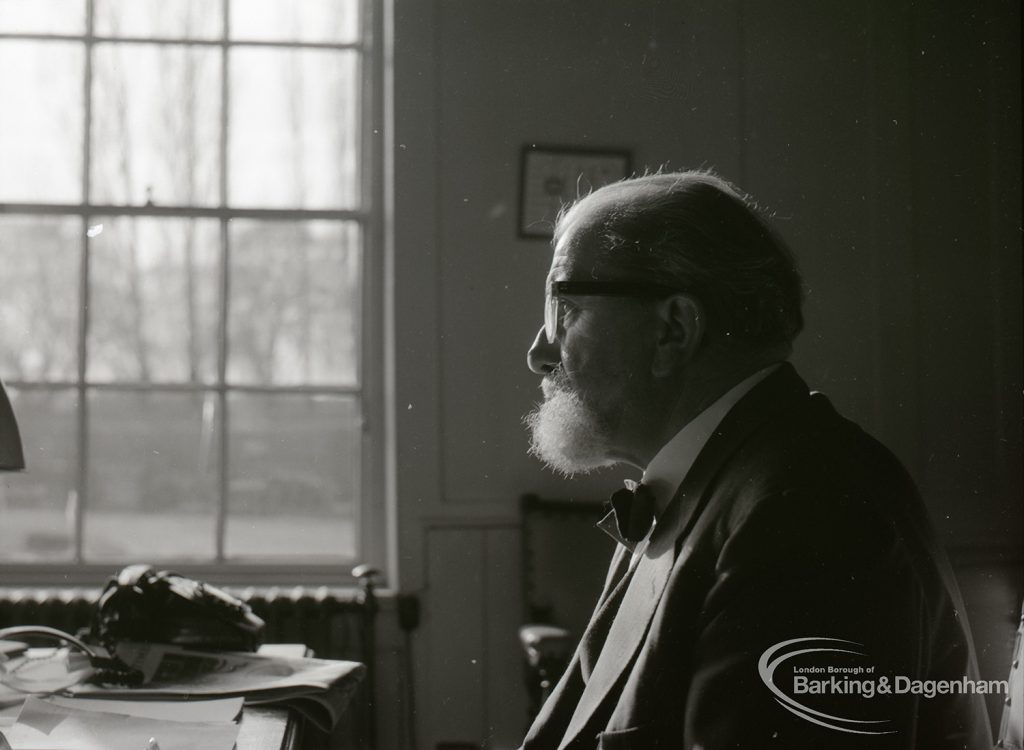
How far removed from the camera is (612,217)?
1.03m

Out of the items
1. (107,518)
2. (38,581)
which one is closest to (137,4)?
(107,518)

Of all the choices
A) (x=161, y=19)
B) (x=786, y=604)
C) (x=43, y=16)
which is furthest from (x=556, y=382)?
(x=43, y=16)

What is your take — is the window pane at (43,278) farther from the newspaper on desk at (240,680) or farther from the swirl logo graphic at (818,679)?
the swirl logo graphic at (818,679)

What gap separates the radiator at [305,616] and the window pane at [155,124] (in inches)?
39.7

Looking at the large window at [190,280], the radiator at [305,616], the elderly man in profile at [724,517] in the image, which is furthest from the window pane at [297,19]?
the elderly man in profile at [724,517]

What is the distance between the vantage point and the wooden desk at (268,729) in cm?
94

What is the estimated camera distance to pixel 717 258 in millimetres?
976

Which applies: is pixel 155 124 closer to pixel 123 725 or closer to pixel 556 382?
pixel 556 382

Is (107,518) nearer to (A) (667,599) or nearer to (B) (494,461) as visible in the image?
(B) (494,461)

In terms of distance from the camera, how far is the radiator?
6.66 ft

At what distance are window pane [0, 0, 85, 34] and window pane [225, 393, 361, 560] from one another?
3.51 ft

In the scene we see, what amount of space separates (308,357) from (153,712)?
1.44 m

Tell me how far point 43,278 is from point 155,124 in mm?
498

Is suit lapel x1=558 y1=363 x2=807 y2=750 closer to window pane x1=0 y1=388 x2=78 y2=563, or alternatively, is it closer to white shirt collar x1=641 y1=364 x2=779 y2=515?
white shirt collar x1=641 y1=364 x2=779 y2=515
